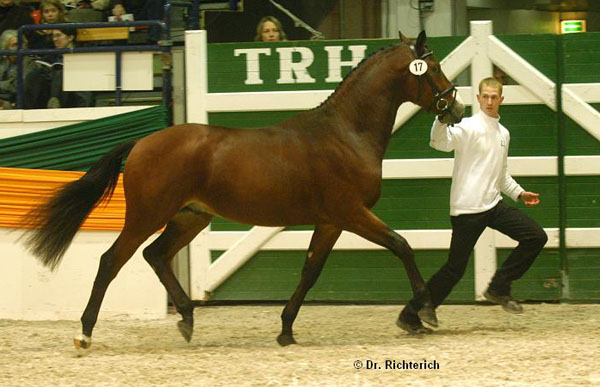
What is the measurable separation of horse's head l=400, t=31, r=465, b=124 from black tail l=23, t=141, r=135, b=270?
1961 millimetres

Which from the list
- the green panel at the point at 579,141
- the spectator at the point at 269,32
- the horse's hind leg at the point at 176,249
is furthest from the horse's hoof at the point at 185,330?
the green panel at the point at 579,141

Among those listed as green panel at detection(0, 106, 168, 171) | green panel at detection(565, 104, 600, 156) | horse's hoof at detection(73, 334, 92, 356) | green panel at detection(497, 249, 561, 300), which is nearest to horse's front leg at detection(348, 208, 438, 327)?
green panel at detection(497, 249, 561, 300)

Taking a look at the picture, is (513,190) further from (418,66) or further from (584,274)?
(584,274)

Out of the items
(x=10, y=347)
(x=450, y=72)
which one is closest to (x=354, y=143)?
(x=450, y=72)

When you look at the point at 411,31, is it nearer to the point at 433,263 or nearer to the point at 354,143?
the point at 433,263

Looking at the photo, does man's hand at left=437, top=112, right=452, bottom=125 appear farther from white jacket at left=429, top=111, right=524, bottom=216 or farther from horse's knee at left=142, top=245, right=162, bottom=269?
horse's knee at left=142, top=245, right=162, bottom=269

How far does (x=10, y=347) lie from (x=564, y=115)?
446 centimetres

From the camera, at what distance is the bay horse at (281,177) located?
21.2ft

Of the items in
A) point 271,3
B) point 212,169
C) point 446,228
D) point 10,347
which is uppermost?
point 271,3

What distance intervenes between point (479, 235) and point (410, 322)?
2.55 feet

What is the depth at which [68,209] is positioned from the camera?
22.0 ft

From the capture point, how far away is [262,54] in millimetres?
7953

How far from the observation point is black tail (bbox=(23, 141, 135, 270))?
22.0 feet

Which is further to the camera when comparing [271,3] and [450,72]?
[271,3]
